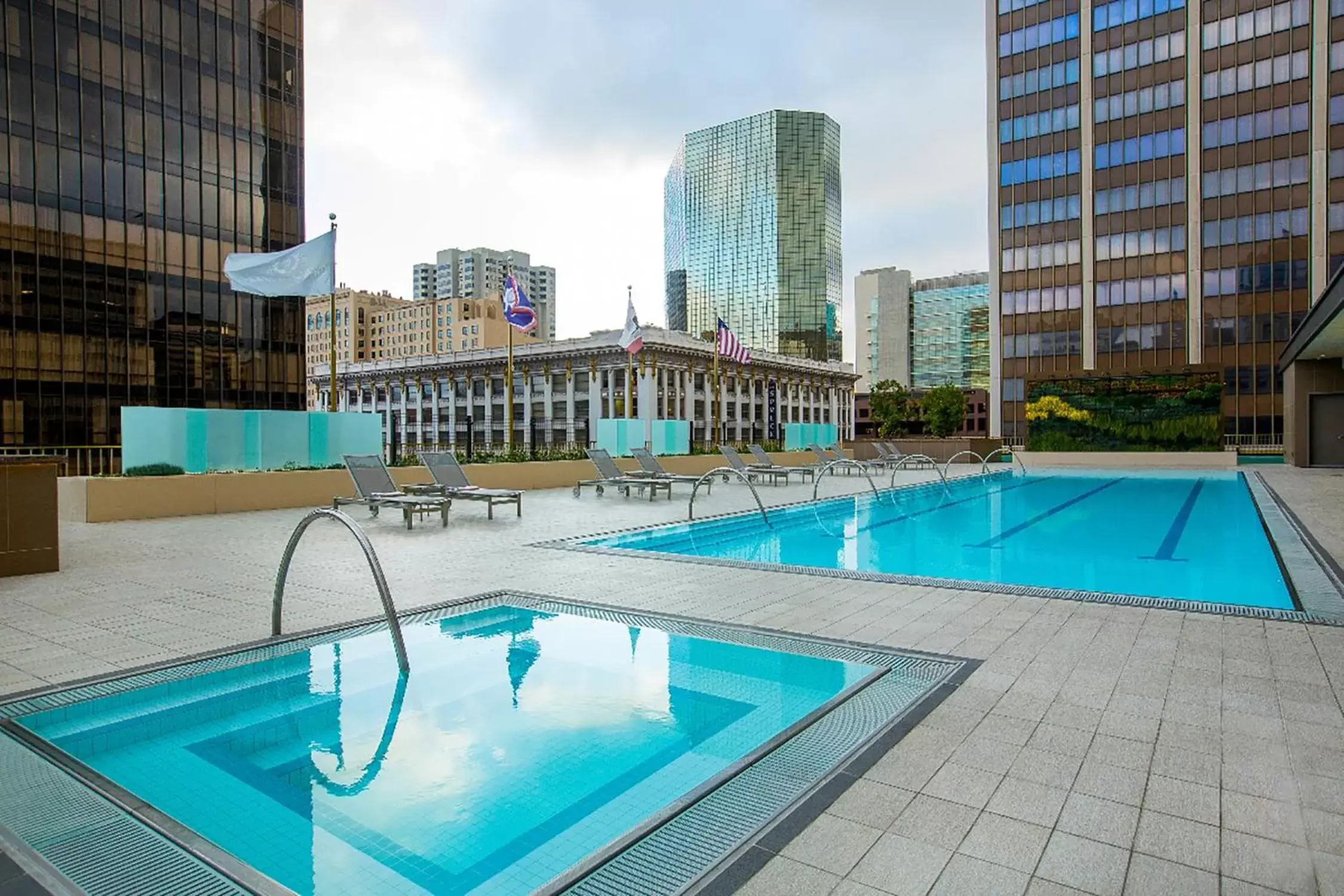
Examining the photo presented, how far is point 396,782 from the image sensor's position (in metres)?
3.20

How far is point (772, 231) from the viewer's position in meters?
124

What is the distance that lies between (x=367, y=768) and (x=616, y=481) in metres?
14.0

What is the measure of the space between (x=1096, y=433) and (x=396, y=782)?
110ft

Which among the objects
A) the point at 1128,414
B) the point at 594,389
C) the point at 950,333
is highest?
the point at 950,333

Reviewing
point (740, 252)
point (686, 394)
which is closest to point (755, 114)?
point (740, 252)

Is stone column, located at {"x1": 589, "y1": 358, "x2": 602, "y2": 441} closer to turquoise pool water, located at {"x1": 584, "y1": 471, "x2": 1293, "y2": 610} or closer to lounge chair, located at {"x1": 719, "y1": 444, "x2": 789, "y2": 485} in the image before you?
lounge chair, located at {"x1": 719, "y1": 444, "x2": 789, "y2": 485}

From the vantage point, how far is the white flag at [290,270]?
1552cm

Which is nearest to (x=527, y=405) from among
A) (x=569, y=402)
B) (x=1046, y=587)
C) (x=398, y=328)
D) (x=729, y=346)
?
(x=569, y=402)

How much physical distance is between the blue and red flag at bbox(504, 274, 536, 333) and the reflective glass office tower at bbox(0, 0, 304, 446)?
25.9 meters

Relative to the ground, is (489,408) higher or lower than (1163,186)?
lower

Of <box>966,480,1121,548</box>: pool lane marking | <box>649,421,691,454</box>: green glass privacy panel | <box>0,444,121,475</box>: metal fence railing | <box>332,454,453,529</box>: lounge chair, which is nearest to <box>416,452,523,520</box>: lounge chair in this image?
<box>332,454,453,529</box>: lounge chair

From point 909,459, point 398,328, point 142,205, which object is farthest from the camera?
point 398,328

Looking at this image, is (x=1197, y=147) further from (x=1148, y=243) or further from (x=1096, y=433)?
(x=1096, y=433)

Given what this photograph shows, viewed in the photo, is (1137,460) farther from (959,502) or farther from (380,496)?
(380,496)
